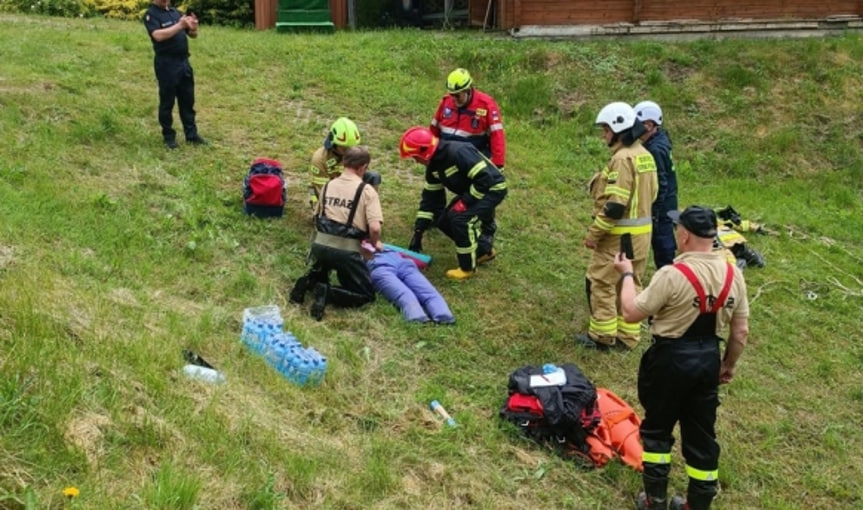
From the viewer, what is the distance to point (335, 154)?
23.8ft

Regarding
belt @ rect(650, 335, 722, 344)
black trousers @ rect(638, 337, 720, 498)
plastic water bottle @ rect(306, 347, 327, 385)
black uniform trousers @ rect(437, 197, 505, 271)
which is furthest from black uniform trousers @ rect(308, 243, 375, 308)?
belt @ rect(650, 335, 722, 344)

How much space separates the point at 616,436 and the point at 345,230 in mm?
2734

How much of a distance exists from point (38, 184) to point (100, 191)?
1.88 feet

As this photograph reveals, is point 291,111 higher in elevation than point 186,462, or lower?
higher

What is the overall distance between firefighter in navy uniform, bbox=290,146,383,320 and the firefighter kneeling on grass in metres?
1.92

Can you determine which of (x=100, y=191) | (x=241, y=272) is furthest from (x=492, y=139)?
(x=100, y=191)

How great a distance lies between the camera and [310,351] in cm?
521

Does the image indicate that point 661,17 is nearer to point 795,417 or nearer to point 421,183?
point 421,183

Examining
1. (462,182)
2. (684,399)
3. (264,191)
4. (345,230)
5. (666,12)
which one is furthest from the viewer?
(666,12)

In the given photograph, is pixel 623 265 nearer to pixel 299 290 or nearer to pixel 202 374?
pixel 202 374

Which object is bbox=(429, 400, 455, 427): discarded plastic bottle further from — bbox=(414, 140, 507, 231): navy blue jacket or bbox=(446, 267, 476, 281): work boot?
bbox=(414, 140, 507, 231): navy blue jacket

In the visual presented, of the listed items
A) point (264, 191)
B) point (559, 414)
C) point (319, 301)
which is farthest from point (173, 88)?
point (559, 414)

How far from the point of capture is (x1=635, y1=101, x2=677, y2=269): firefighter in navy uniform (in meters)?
6.73

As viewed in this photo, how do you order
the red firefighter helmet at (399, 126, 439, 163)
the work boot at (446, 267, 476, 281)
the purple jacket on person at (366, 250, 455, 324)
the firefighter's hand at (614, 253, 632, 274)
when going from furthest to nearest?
1. the work boot at (446, 267, 476, 281)
2. the red firefighter helmet at (399, 126, 439, 163)
3. the purple jacket on person at (366, 250, 455, 324)
4. the firefighter's hand at (614, 253, 632, 274)
